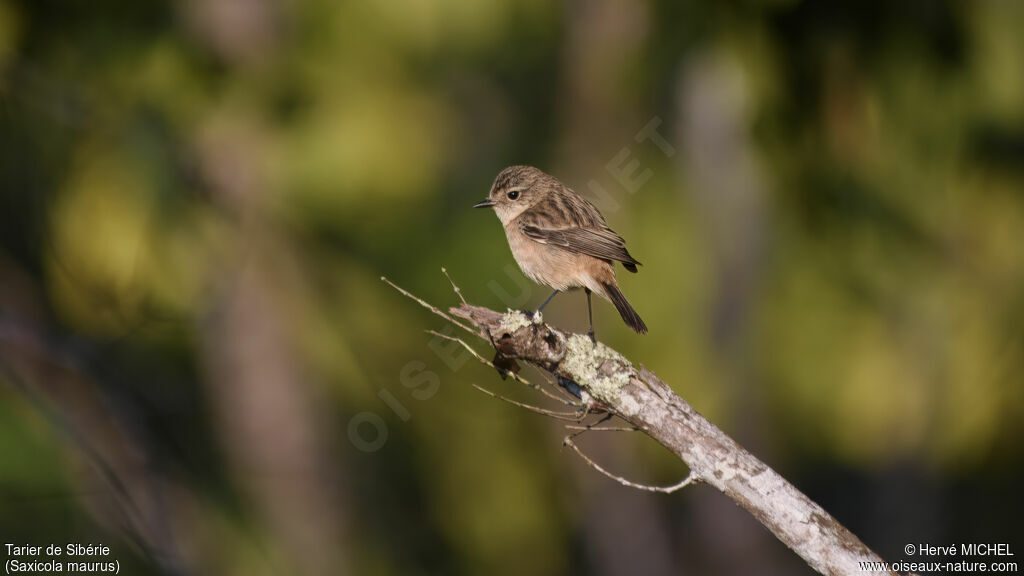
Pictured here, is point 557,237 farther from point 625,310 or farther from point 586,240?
point 625,310

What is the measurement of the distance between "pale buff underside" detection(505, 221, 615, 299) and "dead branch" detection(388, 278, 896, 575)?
124 centimetres

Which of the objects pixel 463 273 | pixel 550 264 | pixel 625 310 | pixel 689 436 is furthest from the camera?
pixel 463 273

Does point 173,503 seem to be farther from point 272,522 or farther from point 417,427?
point 417,427

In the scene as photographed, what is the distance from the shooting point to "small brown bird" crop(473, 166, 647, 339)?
5.00 metres

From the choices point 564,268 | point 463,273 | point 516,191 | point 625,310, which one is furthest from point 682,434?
point 463,273

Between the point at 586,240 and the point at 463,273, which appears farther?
the point at 463,273

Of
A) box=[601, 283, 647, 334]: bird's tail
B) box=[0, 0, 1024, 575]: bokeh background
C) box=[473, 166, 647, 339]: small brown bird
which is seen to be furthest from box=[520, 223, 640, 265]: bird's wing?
box=[0, 0, 1024, 575]: bokeh background

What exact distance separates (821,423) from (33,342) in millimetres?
11370

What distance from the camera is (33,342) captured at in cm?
757

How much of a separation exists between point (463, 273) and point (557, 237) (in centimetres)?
708

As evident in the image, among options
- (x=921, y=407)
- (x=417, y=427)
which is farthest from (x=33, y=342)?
(x=921, y=407)

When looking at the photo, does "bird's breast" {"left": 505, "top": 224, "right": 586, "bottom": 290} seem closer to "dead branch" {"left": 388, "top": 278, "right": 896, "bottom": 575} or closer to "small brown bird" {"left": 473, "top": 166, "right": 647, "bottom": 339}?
"small brown bird" {"left": 473, "top": 166, "right": 647, "bottom": 339}

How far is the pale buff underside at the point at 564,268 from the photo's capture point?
5082 millimetres

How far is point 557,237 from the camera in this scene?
5.16 m
